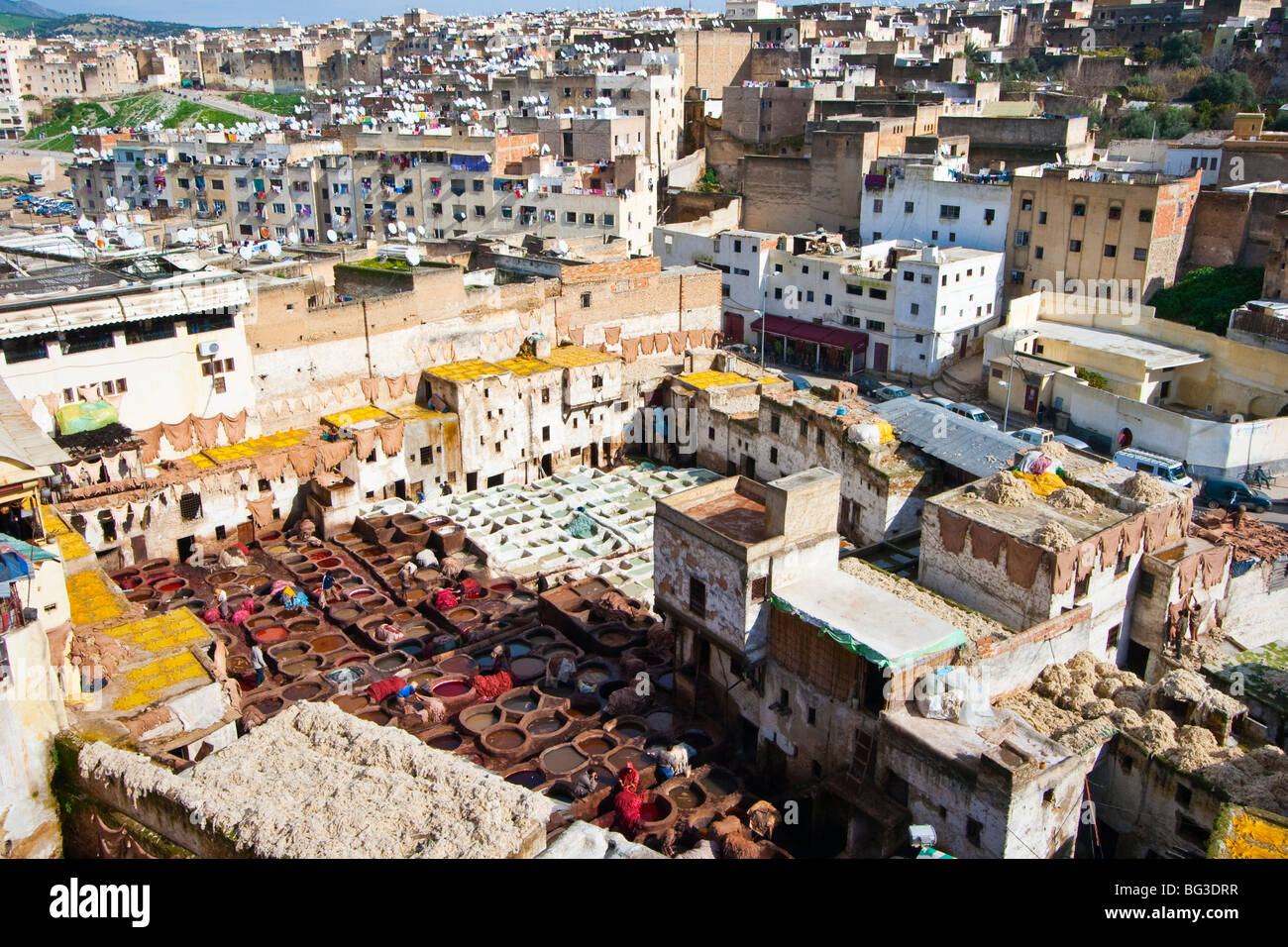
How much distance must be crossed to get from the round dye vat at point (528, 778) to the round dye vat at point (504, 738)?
598mm

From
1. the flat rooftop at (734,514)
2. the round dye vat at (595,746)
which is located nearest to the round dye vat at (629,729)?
the round dye vat at (595,746)

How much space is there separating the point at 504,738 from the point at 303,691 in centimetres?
491

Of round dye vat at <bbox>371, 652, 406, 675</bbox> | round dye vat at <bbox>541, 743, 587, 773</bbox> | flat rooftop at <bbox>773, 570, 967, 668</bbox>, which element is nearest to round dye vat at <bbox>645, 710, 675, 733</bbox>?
round dye vat at <bbox>541, 743, 587, 773</bbox>

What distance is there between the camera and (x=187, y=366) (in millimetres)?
32281

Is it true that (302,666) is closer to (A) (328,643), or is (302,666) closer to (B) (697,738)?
(A) (328,643)

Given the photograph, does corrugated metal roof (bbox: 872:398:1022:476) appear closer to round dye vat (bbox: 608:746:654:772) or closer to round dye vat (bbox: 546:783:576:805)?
round dye vat (bbox: 608:746:654:772)

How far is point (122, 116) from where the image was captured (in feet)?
395

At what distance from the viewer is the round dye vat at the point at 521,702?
23.8 meters

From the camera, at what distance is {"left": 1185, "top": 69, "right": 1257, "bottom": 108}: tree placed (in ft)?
210

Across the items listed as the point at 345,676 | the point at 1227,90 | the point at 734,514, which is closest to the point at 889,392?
the point at 734,514

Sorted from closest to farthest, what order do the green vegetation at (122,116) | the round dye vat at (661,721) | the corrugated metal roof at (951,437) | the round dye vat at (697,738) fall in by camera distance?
the round dye vat at (697,738)
the round dye vat at (661,721)
the corrugated metal roof at (951,437)
the green vegetation at (122,116)

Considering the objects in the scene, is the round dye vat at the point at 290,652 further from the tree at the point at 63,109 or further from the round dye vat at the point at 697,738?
the tree at the point at 63,109

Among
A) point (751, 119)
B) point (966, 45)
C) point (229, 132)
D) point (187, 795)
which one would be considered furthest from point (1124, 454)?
point (966, 45)

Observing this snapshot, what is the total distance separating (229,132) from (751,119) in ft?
112
